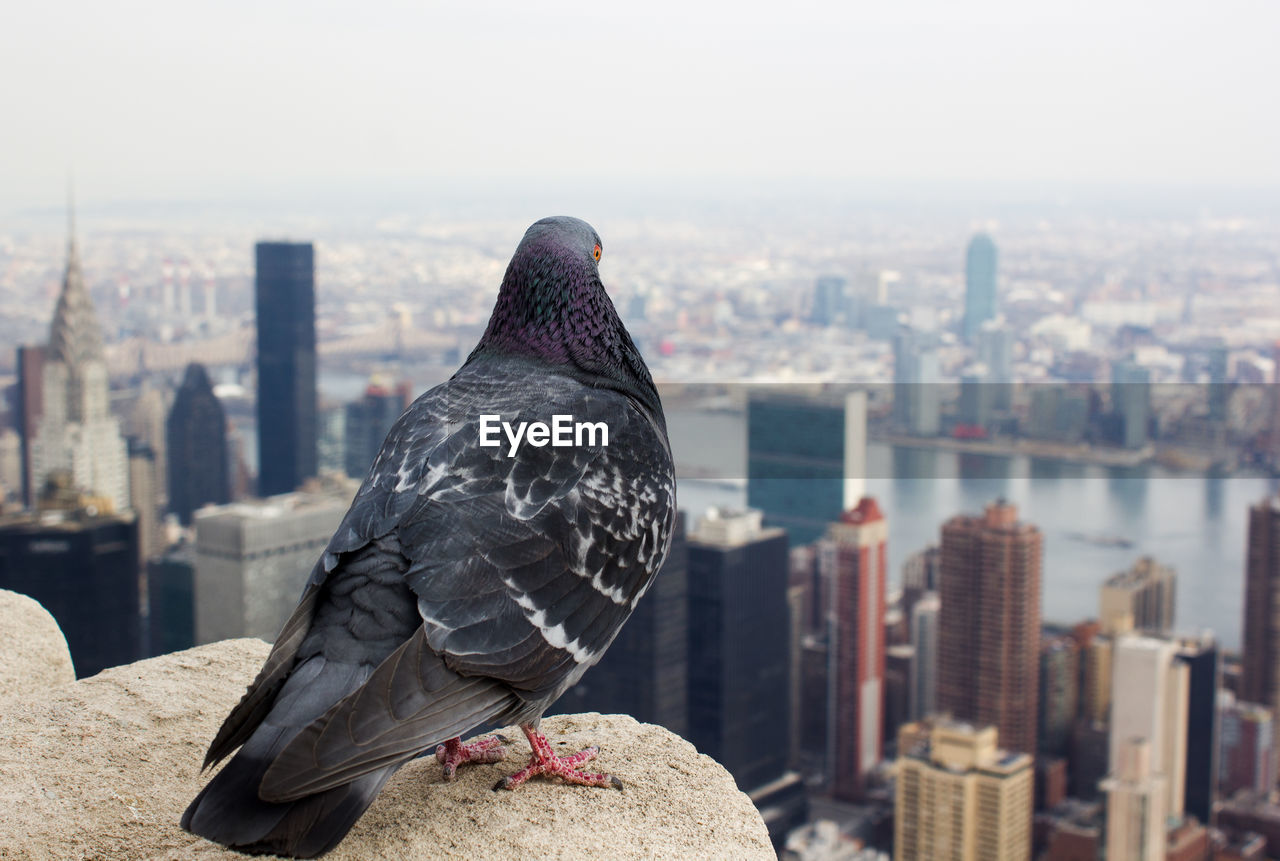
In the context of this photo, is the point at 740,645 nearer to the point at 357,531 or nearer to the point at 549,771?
the point at 549,771

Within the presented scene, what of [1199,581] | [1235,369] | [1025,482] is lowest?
[1199,581]

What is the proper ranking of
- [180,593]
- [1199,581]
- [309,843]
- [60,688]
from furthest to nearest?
[1199,581] → [180,593] → [60,688] → [309,843]

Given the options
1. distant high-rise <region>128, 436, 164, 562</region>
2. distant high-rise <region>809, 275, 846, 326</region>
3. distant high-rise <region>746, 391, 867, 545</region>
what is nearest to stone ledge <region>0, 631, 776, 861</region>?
distant high-rise <region>128, 436, 164, 562</region>

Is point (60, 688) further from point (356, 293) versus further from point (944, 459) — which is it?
point (944, 459)

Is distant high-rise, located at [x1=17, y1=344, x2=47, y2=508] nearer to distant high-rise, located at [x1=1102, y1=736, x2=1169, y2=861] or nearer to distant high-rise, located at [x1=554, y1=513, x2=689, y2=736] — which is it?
distant high-rise, located at [x1=554, y1=513, x2=689, y2=736]

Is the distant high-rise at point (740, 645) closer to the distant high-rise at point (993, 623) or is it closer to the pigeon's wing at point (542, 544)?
the distant high-rise at point (993, 623)

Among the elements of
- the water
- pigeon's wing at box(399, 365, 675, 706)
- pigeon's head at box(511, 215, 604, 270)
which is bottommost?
the water

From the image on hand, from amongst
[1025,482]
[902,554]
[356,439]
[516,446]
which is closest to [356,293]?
[356,439]
